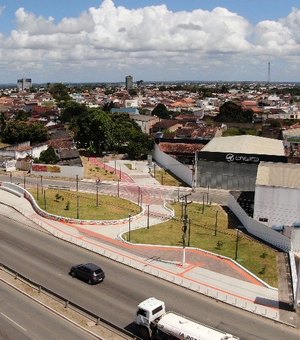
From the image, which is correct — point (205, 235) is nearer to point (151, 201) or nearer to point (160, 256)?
point (160, 256)

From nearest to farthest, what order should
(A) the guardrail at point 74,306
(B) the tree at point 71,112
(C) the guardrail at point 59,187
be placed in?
(A) the guardrail at point 74,306, (C) the guardrail at point 59,187, (B) the tree at point 71,112

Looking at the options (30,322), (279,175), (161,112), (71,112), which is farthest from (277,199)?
(161,112)

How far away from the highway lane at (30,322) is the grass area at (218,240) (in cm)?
1796

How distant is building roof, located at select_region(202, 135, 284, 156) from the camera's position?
75.4 meters

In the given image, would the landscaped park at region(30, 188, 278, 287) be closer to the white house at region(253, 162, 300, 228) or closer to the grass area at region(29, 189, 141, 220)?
the grass area at region(29, 189, 141, 220)

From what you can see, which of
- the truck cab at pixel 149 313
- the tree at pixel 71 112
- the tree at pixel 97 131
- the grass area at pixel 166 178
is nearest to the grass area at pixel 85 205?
the grass area at pixel 166 178

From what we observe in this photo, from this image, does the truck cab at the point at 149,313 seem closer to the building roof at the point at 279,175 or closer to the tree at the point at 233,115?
the building roof at the point at 279,175

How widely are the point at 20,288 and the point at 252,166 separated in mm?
48504

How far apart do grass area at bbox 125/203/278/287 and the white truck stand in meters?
13.8

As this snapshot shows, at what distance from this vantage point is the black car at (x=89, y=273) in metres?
36.7

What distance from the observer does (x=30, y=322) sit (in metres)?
29.3

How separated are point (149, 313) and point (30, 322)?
794 cm

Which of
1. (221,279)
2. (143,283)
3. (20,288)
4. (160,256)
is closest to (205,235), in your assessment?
(160,256)

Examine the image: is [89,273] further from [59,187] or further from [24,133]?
[24,133]
